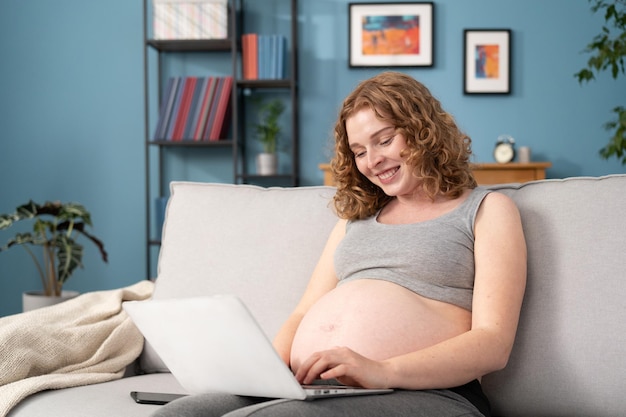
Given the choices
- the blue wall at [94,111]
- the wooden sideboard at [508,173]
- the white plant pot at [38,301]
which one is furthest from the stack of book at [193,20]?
the white plant pot at [38,301]

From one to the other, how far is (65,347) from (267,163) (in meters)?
2.68

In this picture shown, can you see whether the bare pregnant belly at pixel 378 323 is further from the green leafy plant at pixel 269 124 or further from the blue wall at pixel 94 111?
the blue wall at pixel 94 111

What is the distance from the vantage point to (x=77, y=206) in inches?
150

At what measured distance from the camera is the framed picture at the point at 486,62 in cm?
435

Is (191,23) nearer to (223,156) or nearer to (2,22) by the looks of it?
(223,156)

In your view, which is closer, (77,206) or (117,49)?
(77,206)

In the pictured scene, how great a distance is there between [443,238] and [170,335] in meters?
0.55

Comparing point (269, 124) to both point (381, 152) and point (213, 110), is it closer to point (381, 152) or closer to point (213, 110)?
point (213, 110)

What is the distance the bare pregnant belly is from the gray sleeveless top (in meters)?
0.03

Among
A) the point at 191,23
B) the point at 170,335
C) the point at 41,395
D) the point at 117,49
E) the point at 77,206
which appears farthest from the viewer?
the point at 117,49

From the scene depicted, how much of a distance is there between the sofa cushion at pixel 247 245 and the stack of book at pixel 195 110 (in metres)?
2.29

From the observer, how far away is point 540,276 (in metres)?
1.58

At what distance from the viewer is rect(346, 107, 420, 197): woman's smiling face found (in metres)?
1.61

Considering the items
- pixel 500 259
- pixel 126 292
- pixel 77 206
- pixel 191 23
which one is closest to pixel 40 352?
pixel 126 292
